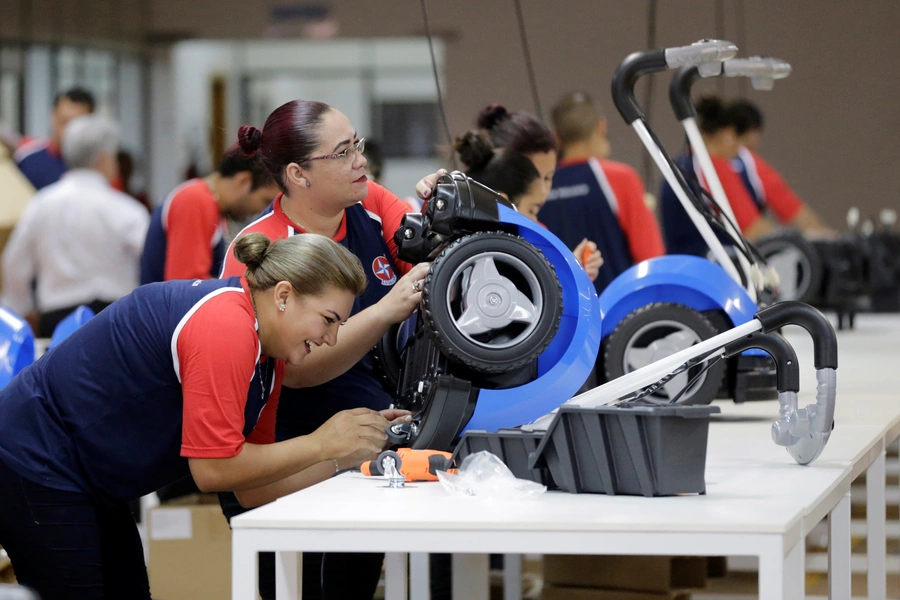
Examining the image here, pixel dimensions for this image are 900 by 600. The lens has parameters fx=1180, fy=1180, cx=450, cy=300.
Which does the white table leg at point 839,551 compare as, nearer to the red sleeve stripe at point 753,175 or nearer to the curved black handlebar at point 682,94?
the curved black handlebar at point 682,94

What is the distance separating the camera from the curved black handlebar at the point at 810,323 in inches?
70.6

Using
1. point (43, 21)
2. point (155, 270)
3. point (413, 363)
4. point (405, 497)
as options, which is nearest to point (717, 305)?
point (413, 363)

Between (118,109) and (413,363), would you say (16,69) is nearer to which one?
(118,109)

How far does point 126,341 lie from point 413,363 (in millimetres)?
457

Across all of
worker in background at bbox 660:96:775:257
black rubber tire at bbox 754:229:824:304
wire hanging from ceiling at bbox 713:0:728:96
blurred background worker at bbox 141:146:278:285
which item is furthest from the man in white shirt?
wire hanging from ceiling at bbox 713:0:728:96

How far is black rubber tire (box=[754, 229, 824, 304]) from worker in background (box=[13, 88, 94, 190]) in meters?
3.17

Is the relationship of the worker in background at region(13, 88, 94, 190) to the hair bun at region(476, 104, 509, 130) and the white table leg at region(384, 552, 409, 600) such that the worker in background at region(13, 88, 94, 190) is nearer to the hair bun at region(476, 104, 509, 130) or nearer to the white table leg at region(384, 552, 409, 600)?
the hair bun at region(476, 104, 509, 130)

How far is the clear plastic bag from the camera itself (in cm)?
157

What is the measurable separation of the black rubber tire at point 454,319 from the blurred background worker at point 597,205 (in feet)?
6.67

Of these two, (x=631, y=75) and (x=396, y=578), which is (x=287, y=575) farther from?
(x=631, y=75)

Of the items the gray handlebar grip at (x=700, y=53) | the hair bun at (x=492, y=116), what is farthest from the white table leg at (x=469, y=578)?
the gray handlebar grip at (x=700, y=53)

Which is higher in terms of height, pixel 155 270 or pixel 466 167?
pixel 466 167

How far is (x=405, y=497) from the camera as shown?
1.58 m

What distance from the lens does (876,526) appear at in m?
2.38
